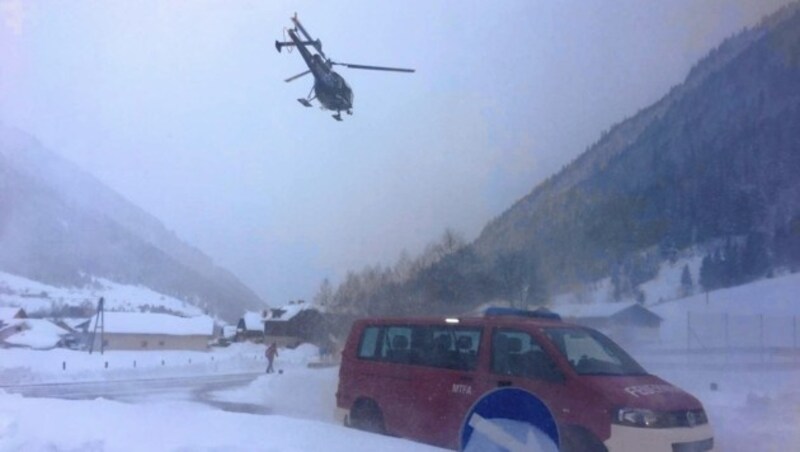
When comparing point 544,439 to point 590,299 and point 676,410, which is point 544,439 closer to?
point 676,410

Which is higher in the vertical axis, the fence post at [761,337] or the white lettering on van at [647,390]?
the fence post at [761,337]

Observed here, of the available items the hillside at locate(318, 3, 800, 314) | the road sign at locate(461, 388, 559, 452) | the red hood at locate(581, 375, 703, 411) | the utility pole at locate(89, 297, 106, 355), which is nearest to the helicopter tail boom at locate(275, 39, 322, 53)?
the hillside at locate(318, 3, 800, 314)

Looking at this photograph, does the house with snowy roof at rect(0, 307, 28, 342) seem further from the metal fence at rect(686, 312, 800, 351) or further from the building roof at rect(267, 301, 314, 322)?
the metal fence at rect(686, 312, 800, 351)

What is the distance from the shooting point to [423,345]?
29.2 feet

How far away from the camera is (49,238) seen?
11.9 meters

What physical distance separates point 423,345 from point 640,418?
8.58 ft

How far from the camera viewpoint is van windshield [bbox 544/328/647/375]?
7.76 metres

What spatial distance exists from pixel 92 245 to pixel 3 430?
4.56 meters

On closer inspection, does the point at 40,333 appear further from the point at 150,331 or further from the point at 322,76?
the point at 322,76

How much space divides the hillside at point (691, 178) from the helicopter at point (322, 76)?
2.54 meters

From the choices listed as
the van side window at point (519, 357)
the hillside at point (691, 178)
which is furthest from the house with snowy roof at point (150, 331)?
the van side window at point (519, 357)

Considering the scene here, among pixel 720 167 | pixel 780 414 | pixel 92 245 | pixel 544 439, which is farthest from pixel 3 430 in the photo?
pixel 720 167

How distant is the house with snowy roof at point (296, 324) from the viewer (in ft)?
35.5

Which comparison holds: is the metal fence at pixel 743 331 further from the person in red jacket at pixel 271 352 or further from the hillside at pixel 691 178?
the person in red jacket at pixel 271 352
